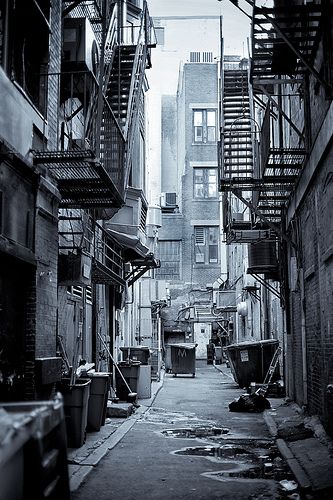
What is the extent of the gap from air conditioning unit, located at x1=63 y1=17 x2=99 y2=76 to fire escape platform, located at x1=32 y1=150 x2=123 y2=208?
2.64m

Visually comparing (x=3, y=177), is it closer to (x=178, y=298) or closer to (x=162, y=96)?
(x=178, y=298)

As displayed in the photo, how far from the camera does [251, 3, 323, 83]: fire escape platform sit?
9992mm

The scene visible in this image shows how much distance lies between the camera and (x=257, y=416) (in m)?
14.8

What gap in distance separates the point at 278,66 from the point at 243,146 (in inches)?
278

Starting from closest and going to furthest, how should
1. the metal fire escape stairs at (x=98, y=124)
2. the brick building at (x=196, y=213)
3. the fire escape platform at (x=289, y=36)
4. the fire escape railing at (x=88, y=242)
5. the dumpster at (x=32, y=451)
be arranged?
the dumpster at (x=32, y=451)
the metal fire escape stairs at (x=98, y=124)
the fire escape platform at (x=289, y=36)
the fire escape railing at (x=88, y=242)
the brick building at (x=196, y=213)

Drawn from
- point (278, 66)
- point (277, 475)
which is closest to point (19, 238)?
point (277, 475)

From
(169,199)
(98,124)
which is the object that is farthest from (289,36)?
(169,199)

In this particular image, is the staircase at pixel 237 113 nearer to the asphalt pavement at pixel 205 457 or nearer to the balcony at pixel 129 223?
the balcony at pixel 129 223

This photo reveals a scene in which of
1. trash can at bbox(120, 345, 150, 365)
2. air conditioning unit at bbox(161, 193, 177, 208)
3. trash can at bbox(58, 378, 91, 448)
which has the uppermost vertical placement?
air conditioning unit at bbox(161, 193, 177, 208)

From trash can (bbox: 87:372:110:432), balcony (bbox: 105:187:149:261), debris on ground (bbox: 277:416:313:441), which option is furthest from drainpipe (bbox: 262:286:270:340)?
trash can (bbox: 87:372:110:432)

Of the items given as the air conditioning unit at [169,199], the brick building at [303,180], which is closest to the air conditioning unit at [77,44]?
the brick building at [303,180]

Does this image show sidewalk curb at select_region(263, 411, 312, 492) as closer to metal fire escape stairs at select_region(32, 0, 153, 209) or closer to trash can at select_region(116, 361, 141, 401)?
metal fire escape stairs at select_region(32, 0, 153, 209)

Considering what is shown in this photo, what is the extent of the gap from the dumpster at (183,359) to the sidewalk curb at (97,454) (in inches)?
553

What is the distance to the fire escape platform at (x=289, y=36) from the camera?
9992 millimetres
